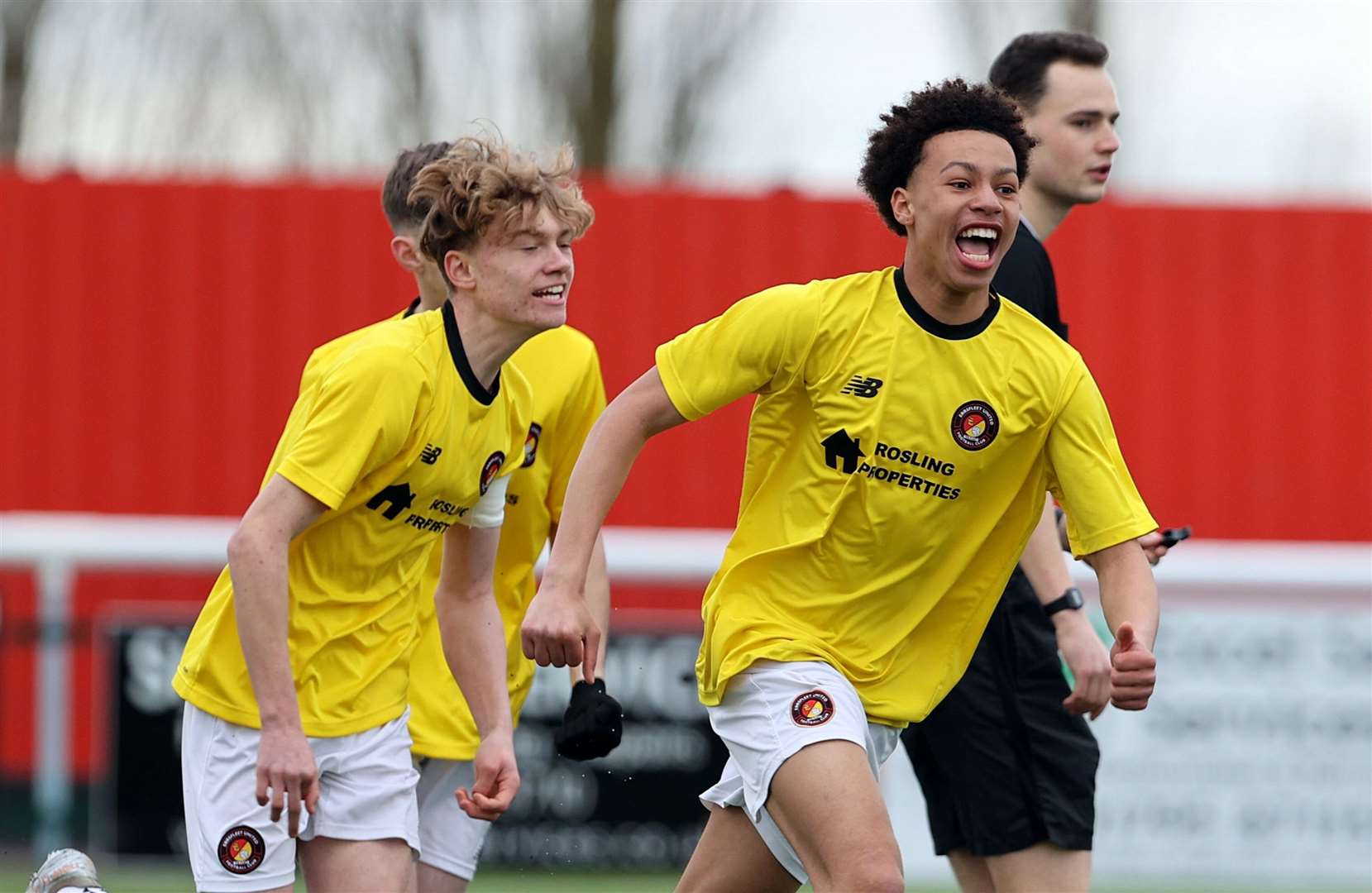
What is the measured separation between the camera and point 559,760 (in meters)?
7.79

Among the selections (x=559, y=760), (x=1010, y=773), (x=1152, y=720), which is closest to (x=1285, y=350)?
(x=1152, y=720)

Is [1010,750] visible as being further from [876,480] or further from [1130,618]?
[876,480]

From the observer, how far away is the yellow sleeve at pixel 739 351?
406 cm

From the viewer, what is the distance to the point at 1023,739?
16.0 feet

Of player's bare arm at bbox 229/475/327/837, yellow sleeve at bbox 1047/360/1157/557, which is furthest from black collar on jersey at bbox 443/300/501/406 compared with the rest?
yellow sleeve at bbox 1047/360/1157/557

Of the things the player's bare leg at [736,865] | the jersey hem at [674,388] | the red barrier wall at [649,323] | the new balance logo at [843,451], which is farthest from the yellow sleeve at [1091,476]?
the red barrier wall at [649,323]

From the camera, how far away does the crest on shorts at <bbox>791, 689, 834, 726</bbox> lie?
13.1 ft

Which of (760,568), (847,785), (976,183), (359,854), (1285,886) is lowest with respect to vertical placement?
(1285,886)

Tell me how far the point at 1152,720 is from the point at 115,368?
5.89 meters

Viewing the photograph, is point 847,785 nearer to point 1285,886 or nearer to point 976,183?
point 976,183

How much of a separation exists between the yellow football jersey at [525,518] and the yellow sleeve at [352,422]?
3.10 ft

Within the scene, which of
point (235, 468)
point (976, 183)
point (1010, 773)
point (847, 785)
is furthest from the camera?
point (235, 468)

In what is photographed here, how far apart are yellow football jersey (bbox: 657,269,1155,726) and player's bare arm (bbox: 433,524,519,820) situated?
1.89 feet

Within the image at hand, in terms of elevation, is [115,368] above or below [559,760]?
above
